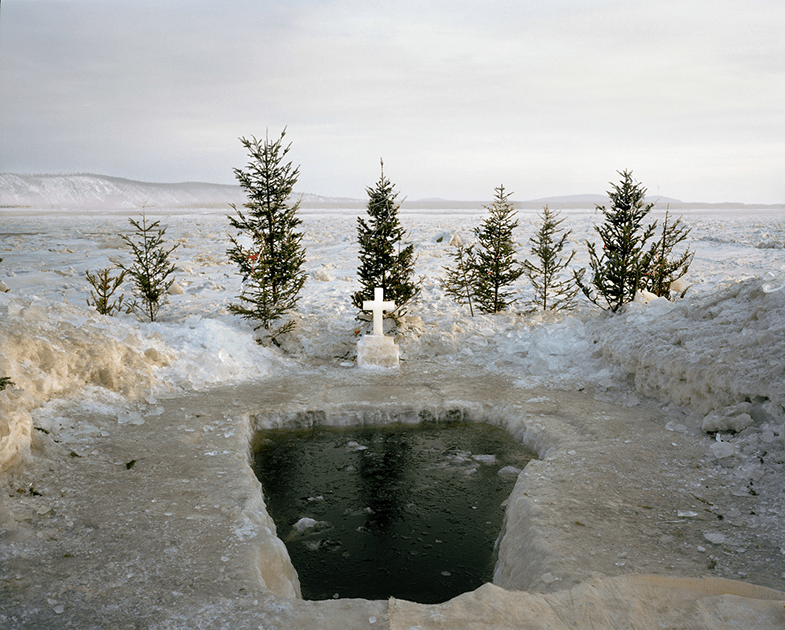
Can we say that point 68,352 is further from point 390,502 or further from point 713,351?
point 713,351

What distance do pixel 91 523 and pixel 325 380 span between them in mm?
5780

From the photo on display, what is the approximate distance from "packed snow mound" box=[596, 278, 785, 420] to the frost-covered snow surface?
30 millimetres

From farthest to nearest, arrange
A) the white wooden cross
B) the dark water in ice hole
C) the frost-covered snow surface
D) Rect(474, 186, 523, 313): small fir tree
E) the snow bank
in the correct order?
Rect(474, 186, 523, 313): small fir tree
the white wooden cross
the snow bank
the dark water in ice hole
the frost-covered snow surface

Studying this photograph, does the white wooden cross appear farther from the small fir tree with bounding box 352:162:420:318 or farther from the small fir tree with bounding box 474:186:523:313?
the small fir tree with bounding box 474:186:523:313

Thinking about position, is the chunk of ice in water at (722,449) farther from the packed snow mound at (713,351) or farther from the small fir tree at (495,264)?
the small fir tree at (495,264)

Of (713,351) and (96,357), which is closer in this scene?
(713,351)

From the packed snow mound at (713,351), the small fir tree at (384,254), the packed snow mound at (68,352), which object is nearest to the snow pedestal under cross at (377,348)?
the small fir tree at (384,254)

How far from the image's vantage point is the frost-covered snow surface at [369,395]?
513 centimetres

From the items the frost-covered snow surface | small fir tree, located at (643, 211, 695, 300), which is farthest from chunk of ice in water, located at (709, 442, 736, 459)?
small fir tree, located at (643, 211, 695, 300)

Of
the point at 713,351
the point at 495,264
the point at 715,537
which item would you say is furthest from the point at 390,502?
the point at 495,264

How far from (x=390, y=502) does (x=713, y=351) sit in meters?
5.42

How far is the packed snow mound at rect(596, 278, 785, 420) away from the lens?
25.8 feet

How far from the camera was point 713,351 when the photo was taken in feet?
29.1

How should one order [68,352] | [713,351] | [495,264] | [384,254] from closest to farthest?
[713,351] < [68,352] < [384,254] < [495,264]
